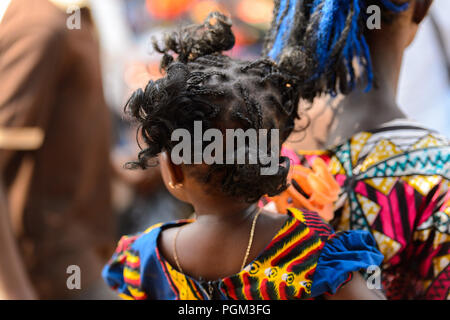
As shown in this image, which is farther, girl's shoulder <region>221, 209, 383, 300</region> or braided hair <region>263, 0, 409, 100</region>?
braided hair <region>263, 0, 409, 100</region>

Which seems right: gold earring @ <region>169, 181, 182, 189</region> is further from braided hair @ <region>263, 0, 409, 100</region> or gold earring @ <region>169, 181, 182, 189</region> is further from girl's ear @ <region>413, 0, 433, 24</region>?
girl's ear @ <region>413, 0, 433, 24</region>

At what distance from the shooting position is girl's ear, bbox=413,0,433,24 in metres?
1.50

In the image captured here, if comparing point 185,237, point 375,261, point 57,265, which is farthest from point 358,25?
point 57,265

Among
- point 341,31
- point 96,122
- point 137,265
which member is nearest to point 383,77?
point 341,31

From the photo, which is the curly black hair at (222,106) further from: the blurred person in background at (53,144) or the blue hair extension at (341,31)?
the blurred person in background at (53,144)

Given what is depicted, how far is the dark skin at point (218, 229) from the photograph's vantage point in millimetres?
1219

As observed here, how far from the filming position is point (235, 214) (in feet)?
4.04

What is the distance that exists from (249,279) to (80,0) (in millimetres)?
1632

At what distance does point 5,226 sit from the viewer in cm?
152

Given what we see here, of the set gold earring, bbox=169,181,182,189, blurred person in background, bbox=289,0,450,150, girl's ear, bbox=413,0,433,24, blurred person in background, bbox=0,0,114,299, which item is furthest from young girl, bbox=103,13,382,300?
blurred person in background, bbox=289,0,450,150

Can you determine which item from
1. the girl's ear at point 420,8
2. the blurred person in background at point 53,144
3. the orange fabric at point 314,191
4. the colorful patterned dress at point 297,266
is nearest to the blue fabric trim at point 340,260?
the colorful patterned dress at point 297,266

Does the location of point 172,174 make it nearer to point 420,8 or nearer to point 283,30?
point 283,30

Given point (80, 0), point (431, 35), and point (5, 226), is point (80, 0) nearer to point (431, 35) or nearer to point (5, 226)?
point (5, 226)

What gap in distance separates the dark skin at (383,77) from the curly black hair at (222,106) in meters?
0.31
